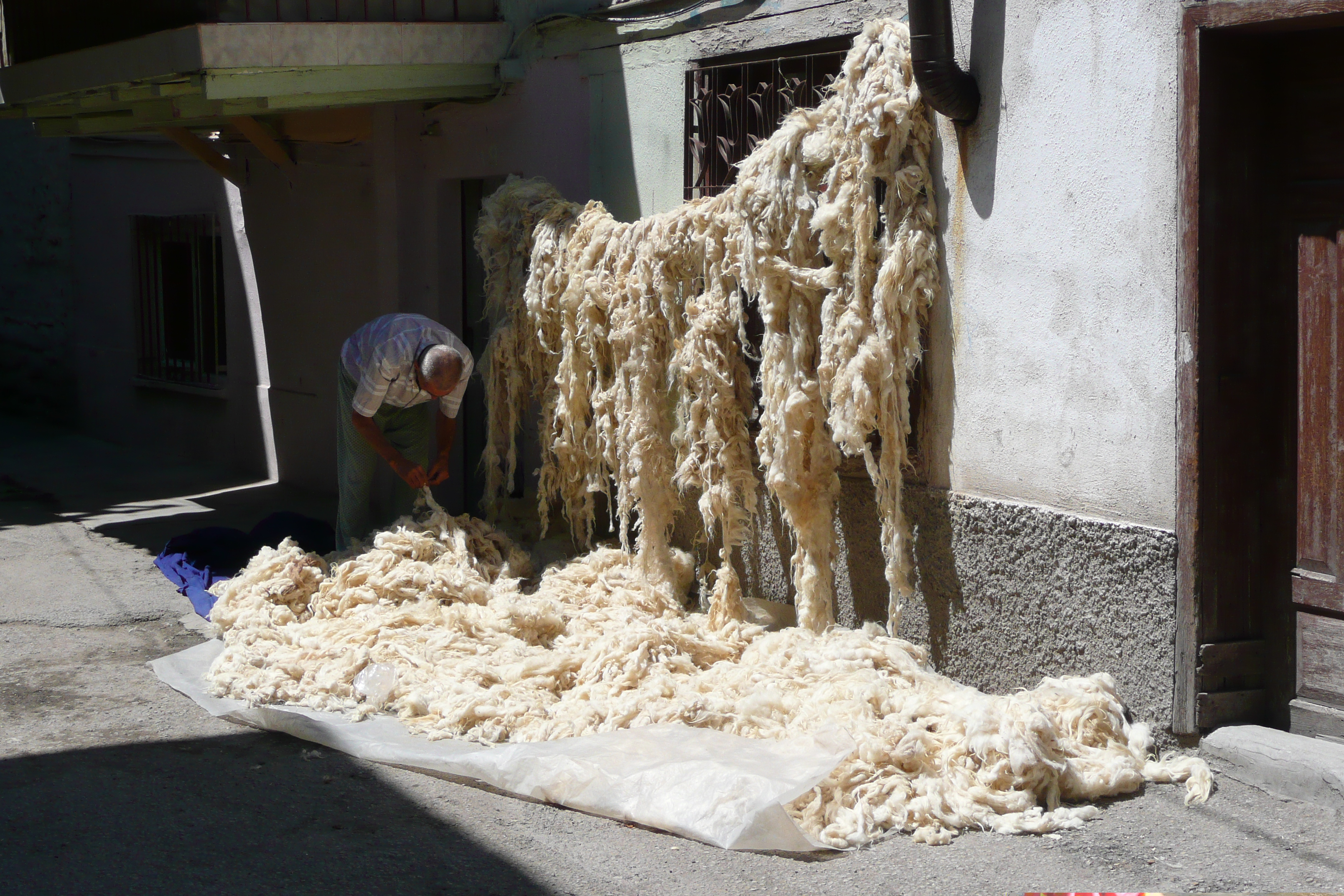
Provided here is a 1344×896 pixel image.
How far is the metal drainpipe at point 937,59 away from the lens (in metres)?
4.99

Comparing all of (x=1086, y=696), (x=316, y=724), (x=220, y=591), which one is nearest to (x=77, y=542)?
(x=220, y=591)

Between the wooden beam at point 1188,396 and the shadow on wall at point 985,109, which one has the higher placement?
the shadow on wall at point 985,109

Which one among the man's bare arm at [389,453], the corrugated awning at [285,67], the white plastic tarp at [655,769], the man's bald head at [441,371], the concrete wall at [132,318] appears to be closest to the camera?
the white plastic tarp at [655,769]

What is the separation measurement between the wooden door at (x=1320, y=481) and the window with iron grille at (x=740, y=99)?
250 cm

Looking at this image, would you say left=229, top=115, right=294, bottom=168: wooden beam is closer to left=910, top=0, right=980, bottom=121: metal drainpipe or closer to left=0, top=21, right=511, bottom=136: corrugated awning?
left=0, top=21, right=511, bottom=136: corrugated awning

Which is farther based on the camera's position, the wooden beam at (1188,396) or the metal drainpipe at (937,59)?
the metal drainpipe at (937,59)

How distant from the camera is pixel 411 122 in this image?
9.46 m

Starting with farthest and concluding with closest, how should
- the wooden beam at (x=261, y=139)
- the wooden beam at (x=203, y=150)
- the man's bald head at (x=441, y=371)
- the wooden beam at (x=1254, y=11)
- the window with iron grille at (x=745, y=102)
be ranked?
the wooden beam at (x=203, y=150) < the wooden beam at (x=261, y=139) < the man's bald head at (x=441, y=371) < the window with iron grille at (x=745, y=102) < the wooden beam at (x=1254, y=11)

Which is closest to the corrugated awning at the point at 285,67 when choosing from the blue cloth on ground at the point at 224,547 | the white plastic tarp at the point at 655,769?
the blue cloth on ground at the point at 224,547

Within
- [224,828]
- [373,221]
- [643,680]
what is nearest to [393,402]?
[643,680]

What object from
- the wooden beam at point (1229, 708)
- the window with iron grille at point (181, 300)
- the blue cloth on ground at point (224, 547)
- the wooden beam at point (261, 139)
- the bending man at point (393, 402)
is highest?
the wooden beam at point (261, 139)

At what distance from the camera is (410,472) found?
24.0 ft

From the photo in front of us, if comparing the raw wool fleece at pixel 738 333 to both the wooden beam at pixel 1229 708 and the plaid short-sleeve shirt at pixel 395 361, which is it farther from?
the wooden beam at pixel 1229 708

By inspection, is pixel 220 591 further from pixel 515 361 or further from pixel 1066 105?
pixel 1066 105
